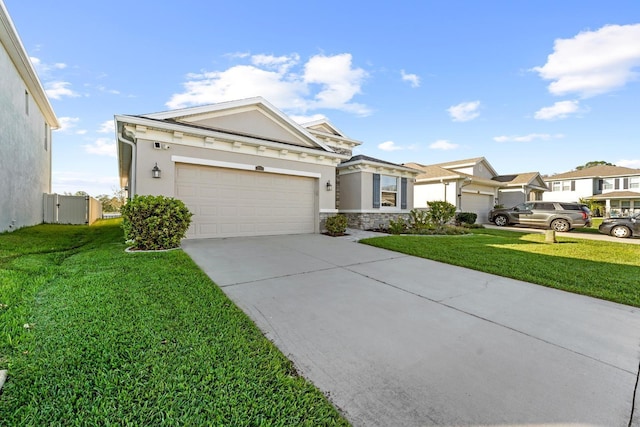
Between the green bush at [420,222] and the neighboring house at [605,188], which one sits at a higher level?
the neighboring house at [605,188]

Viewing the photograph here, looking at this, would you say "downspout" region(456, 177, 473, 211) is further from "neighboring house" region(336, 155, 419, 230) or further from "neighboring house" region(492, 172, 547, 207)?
"neighboring house" region(492, 172, 547, 207)

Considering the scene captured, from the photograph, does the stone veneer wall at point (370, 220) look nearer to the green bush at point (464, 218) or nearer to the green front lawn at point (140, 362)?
the green bush at point (464, 218)

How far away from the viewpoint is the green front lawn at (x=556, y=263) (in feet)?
14.1

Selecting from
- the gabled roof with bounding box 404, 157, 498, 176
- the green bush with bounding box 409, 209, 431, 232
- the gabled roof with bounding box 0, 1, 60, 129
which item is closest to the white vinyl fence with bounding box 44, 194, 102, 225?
the gabled roof with bounding box 0, 1, 60, 129

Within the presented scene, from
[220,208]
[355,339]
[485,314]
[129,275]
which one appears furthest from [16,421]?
[220,208]

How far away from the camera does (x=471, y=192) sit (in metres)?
17.8

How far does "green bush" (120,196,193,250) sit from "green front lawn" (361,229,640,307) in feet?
17.5

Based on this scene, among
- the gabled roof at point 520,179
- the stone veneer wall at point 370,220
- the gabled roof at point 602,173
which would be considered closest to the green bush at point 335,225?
the stone veneer wall at point 370,220

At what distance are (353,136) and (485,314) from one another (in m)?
13.7

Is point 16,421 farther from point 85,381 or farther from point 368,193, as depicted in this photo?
point 368,193

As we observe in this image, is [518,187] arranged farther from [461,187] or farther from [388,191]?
[388,191]

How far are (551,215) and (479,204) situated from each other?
14.8ft

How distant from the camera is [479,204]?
18500 millimetres

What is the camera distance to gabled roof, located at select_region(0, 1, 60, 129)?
7056mm
